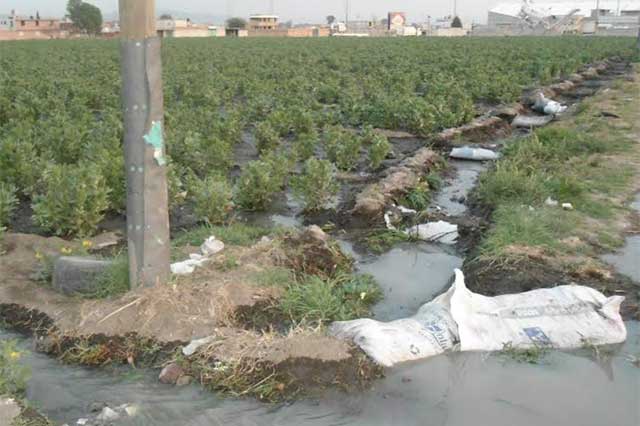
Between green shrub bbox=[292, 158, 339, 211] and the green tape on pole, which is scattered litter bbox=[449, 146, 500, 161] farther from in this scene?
the green tape on pole

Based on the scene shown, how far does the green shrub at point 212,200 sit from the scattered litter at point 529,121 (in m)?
9.89

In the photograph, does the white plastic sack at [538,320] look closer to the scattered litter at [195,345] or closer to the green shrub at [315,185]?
the scattered litter at [195,345]

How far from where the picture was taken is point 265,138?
1164cm

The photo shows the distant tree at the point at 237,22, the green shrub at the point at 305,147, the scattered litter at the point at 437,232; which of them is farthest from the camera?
the distant tree at the point at 237,22

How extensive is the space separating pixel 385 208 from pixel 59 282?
3.96m

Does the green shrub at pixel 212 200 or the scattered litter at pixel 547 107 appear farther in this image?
the scattered litter at pixel 547 107

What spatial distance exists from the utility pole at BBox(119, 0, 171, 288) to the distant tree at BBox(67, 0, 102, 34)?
105 meters

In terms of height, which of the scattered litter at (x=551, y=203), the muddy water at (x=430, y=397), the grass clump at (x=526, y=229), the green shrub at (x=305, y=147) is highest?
the green shrub at (x=305, y=147)

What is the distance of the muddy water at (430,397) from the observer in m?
3.79

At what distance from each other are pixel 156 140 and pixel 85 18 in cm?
10669

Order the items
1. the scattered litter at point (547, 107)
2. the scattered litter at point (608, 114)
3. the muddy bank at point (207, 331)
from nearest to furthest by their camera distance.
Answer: the muddy bank at point (207, 331), the scattered litter at point (608, 114), the scattered litter at point (547, 107)

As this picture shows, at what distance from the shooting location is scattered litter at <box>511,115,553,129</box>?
15402mm

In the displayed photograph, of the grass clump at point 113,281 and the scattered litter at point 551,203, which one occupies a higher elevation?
the scattered litter at point 551,203

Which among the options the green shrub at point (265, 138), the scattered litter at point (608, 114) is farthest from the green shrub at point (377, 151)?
the scattered litter at point (608, 114)
